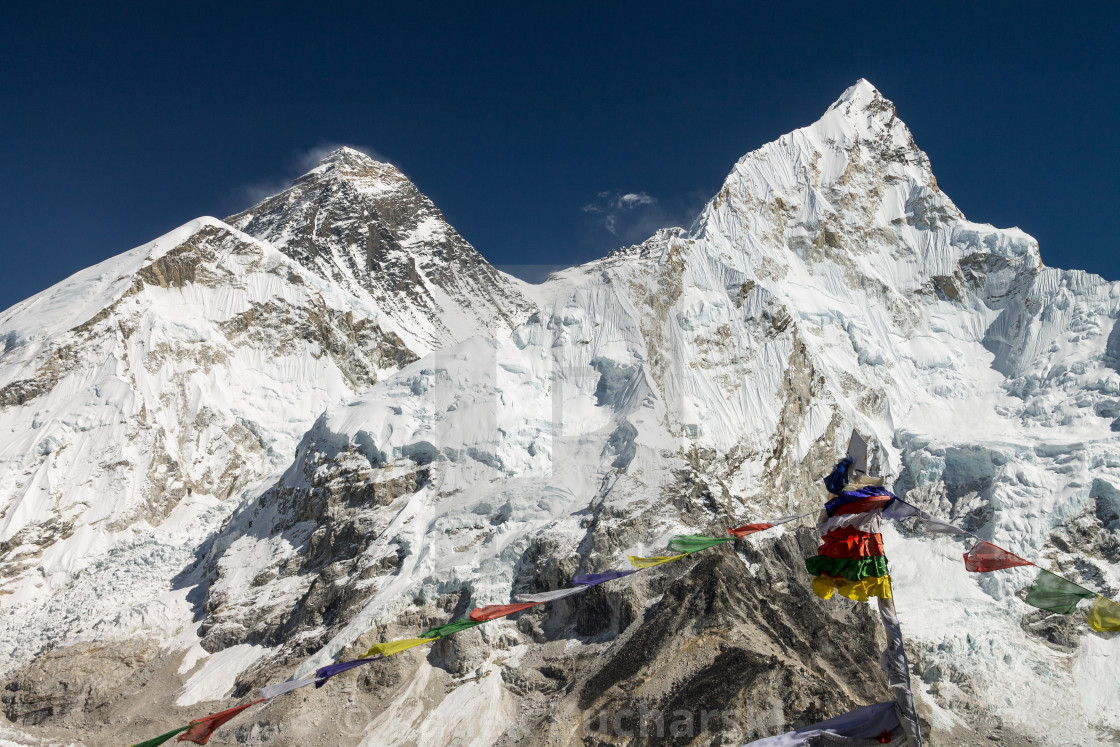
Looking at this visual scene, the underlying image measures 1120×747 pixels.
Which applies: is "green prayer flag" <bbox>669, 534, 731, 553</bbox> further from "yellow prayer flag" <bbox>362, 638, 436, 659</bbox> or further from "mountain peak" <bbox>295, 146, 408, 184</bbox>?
"mountain peak" <bbox>295, 146, 408, 184</bbox>

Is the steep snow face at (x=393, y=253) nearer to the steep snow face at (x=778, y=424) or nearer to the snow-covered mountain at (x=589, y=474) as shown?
the snow-covered mountain at (x=589, y=474)

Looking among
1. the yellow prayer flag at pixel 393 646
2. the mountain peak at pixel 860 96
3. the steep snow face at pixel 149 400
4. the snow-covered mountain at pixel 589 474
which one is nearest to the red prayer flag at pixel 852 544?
the yellow prayer flag at pixel 393 646

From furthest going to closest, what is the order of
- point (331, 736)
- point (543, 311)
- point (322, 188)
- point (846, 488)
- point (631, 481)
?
point (322, 188), point (543, 311), point (631, 481), point (331, 736), point (846, 488)

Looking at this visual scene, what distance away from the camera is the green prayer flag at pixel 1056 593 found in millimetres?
10896

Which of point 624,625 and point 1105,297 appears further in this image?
point 1105,297

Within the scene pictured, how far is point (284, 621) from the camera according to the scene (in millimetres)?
52656

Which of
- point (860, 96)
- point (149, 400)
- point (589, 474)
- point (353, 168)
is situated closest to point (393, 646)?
point (589, 474)

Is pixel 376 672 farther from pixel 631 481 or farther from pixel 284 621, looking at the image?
pixel 631 481

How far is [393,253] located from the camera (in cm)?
14062

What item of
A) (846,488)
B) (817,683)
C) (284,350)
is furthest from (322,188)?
(846,488)

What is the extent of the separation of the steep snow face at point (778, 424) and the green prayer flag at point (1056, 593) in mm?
34265

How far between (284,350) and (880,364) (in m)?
67.1

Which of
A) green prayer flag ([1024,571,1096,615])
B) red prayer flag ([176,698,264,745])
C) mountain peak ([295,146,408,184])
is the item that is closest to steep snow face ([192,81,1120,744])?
Answer: green prayer flag ([1024,571,1096,615])

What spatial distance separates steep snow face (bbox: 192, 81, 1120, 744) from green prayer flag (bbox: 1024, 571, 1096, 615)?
3426 cm
